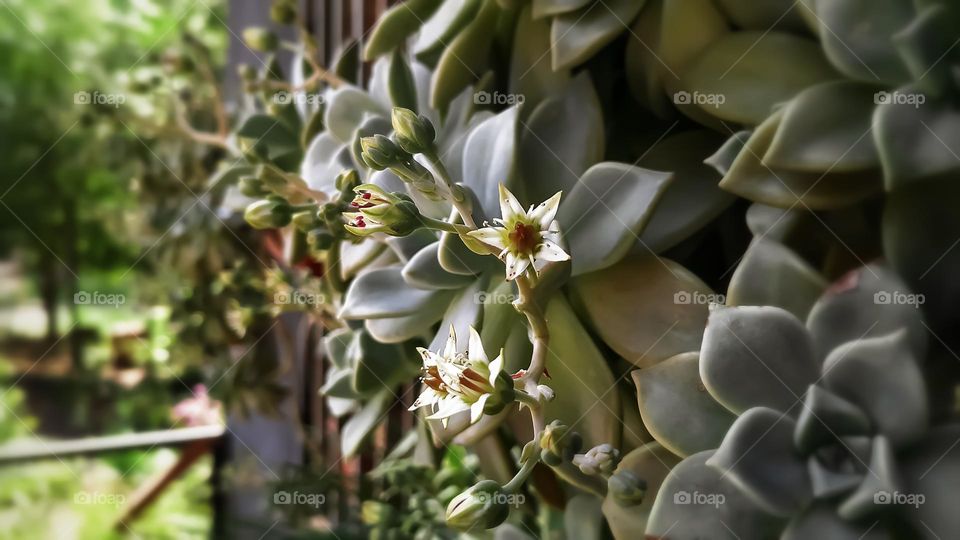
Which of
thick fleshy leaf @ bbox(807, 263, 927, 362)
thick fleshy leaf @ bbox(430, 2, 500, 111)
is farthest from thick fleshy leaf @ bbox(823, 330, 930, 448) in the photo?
thick fleshy leaf @ bbox(430, 2, 500, 111)

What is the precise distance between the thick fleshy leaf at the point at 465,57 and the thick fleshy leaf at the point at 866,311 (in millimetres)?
221

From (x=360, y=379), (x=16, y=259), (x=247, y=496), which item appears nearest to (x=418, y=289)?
(x=360, y=379)

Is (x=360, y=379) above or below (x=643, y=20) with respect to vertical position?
below

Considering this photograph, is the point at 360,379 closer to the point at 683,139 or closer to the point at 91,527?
the point at 683,139

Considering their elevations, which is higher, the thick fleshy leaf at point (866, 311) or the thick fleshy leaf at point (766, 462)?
the thick fleshy leaf at point (866, 311)

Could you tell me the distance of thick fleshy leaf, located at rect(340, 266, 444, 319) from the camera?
0.38 metres

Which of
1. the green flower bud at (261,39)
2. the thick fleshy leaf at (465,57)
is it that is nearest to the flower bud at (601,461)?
the thick fleshy leaf at (465,57)

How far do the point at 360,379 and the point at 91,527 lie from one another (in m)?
1.28

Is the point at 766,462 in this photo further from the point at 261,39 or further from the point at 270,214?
the point at 261,39

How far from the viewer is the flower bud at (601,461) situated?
297 mm

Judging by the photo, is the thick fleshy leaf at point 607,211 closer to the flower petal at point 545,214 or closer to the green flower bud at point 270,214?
the flower petal at point 545,214

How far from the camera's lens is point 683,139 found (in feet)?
1.17

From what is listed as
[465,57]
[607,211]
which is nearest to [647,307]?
[607,211]

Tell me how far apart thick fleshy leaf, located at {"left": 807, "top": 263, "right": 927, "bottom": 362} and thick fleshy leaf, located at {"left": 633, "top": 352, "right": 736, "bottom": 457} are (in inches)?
1.8
